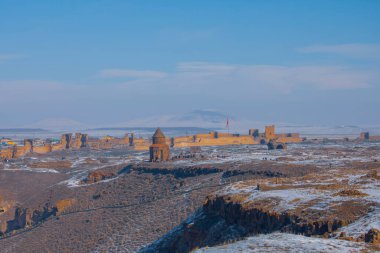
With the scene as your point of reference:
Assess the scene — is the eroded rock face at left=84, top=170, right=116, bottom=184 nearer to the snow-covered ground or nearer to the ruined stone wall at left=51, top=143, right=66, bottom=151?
the snow-covered ground

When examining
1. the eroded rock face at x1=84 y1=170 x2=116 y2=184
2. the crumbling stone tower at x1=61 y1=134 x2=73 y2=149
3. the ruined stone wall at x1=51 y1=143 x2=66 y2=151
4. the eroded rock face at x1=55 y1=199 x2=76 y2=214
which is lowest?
the eroded rock face at x1=55 y1=199 x2=76 y2=214

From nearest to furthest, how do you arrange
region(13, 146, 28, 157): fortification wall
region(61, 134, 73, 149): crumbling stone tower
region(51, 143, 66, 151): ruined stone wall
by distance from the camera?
region(13, 146, 28, 157): fortification wall < region(51, 143, 66, 151): ruined stone wall < region(61, 134, 73, 149): crumbling stone tower

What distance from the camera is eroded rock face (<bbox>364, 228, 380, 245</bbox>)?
13.8 metres

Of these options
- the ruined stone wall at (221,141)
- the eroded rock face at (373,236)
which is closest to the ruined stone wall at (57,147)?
the ruined stone wall at (221,141)

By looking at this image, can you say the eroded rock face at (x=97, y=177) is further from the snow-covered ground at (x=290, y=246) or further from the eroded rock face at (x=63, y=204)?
the snow-covered ground at (x=290, y=246)

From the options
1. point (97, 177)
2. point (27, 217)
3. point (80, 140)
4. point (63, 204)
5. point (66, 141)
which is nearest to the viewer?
point (63, 204)

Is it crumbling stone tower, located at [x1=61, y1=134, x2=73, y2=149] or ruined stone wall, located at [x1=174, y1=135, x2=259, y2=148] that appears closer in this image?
ruined stone wall, located at [x1=174, y1=135, x2=259, y2=148]

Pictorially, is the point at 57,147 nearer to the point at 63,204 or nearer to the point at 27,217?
the point at 27,217

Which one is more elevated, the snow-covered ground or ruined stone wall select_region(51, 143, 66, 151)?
ruined stone wall select_region(51, 143, 66, 151)

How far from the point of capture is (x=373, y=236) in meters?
14.0

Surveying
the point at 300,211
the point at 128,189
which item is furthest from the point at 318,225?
the point at 128,189

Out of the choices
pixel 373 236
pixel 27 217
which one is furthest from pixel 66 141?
pixel 373 236

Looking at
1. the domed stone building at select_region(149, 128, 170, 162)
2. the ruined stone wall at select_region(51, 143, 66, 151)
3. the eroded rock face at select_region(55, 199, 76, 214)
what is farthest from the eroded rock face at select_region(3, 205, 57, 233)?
the ruined stone wall at select_region(51, 143, 66, 151)

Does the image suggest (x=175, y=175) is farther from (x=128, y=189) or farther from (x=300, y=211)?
(x=300, y=211)
